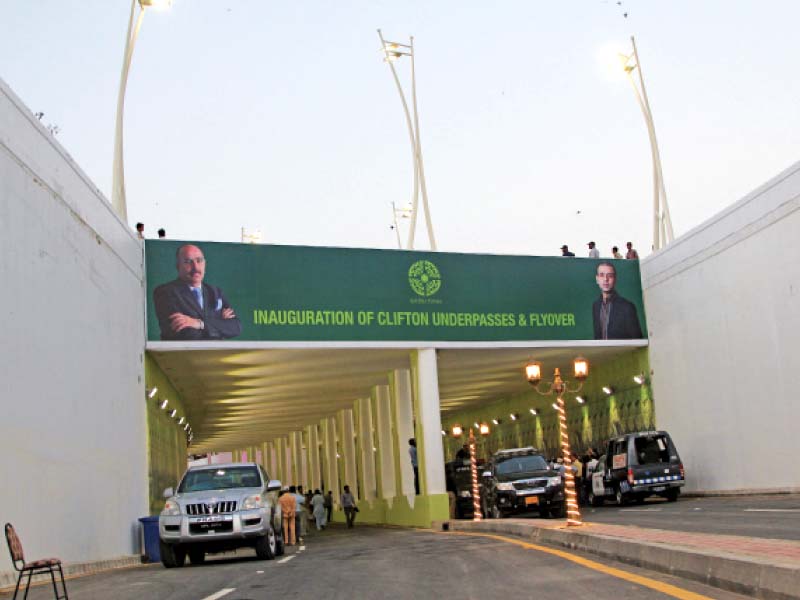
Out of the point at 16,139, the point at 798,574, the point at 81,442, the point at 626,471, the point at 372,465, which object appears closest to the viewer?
the point at 798,574

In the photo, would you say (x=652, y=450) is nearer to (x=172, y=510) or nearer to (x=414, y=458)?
(x=414, y=458)

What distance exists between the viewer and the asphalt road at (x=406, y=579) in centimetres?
891

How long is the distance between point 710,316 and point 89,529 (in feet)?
58.9

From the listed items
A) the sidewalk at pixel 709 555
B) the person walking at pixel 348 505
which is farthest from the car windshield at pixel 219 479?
the person walking at pixel 348 505

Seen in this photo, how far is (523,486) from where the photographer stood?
2694 centimetres

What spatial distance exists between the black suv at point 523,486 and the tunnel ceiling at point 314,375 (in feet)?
12.2

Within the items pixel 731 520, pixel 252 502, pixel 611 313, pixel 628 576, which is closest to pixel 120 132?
pixel 252 502

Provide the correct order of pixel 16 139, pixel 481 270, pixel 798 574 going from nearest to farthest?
1. pixel 798 574
2. pixel 16 139
3. pixel 481 270

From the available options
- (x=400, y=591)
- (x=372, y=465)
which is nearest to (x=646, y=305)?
(x=372, y=465)

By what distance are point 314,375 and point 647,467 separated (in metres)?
11.2

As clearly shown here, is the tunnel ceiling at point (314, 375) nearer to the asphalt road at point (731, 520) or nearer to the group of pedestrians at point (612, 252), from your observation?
the group of pedestrians at point (612, 252)

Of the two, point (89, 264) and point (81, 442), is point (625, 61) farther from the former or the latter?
point (81, 442)

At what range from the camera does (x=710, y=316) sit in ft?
93.3

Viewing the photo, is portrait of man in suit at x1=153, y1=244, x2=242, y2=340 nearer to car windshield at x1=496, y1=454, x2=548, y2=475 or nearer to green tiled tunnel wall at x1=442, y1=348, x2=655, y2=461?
car windshield at x1=496, y1=454, x2=548, y2=475
